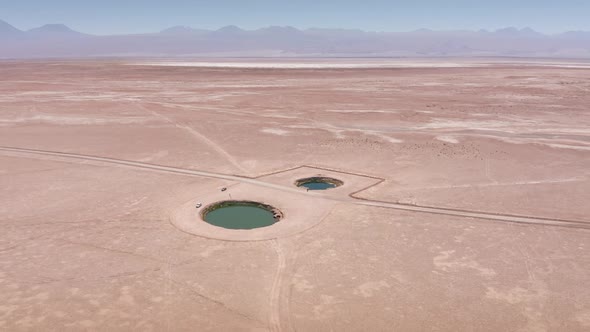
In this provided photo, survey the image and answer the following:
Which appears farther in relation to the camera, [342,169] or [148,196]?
[342,169]

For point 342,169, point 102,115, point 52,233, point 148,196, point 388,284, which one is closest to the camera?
point 388,284

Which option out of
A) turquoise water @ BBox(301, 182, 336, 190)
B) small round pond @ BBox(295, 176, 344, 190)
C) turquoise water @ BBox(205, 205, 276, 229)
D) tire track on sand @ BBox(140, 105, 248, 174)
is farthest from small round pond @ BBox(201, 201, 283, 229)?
tire track on sand @ BBox(140, 105, 248, 174)

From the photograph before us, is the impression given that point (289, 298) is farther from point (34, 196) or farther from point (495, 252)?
point (34, 196)

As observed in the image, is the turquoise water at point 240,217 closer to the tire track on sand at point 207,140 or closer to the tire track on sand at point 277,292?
the tire track on sand at point 277,292

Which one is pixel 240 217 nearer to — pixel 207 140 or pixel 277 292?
pixel 277 292

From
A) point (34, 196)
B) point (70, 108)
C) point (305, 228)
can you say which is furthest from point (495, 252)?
point (70, 108)

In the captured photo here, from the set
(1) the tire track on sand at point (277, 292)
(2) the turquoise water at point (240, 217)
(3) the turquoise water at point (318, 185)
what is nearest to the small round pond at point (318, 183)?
(3) the turquoise water at point (318, 185)

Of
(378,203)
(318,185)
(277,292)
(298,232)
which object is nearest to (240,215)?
(298,232)
